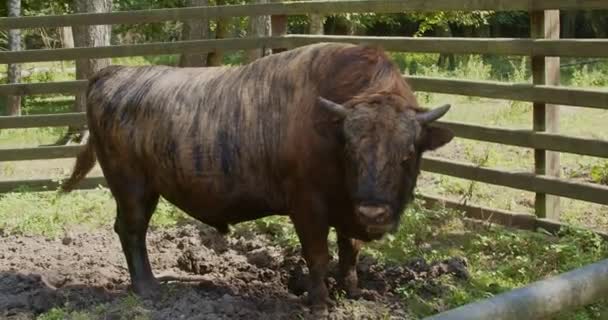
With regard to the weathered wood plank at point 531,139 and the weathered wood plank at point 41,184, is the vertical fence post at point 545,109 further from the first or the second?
the weathered wood plank at point 41,184

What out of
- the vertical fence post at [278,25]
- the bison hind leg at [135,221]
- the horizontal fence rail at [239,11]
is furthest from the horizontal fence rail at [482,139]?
the bison hind leg at [135,221]

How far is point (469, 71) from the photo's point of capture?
15.1m

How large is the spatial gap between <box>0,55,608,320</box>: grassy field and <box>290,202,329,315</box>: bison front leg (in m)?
0.56

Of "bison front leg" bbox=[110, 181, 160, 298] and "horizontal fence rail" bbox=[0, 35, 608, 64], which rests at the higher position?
"horizontal fence rail" bbox=[0, 35, 608, 64]

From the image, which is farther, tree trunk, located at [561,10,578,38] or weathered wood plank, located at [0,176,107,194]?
tree trunk, located at [561,10,578,38]

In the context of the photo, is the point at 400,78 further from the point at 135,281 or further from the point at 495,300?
the point at 495,300

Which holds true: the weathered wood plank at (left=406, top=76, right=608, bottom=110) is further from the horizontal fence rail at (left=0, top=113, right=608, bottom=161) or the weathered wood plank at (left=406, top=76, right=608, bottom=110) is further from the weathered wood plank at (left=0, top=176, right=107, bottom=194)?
the weathered wood plank at (left=0, top=176, right=107, bottom=194)

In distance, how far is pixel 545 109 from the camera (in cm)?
696

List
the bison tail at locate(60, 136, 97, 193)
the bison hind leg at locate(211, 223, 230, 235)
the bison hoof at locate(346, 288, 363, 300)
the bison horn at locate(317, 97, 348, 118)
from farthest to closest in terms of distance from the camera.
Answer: the bison tail at locate(60, 136, 97, 193)
the bison hind leg at locate(211, 223, 230, 235)
the bison hoof at locate(346, 288, 363, 300)
the bison horn at locate(317, 97, 348, 118)

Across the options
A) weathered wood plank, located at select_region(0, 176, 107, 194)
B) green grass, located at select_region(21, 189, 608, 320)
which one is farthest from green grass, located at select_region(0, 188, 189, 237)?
weathered wood plank, located at select_region(0, 176, 107, 194)

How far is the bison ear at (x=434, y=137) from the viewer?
5.16 m

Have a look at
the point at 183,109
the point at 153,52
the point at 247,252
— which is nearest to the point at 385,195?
the point at 183,109

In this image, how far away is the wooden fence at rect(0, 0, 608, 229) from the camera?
6582 mm

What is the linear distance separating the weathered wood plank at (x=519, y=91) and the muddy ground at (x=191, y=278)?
4.71ft
